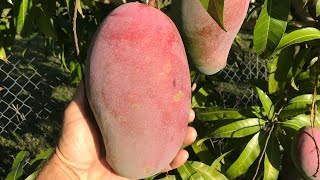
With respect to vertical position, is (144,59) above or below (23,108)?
above

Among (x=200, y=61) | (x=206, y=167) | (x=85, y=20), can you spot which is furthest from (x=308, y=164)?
(x=85, y=20)

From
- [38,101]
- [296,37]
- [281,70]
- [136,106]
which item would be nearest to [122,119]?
[136,106]

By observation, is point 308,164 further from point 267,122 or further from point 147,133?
point 147,133

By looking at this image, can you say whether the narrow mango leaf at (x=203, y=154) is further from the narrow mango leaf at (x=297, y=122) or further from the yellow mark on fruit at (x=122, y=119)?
the yellow mark on fruit at (x=122, y=119)

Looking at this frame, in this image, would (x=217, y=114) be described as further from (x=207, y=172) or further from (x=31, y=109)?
(x=31, y=109)

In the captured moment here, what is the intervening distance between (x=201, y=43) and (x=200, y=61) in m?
0.05

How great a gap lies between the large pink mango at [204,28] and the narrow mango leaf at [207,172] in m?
0.50

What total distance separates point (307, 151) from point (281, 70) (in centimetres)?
31

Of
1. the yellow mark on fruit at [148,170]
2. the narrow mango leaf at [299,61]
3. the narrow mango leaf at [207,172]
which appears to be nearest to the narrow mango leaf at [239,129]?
the narrow mango leaf at [207,172]

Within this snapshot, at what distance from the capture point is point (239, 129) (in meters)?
1.35

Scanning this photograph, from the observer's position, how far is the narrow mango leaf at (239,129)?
4.40 ft

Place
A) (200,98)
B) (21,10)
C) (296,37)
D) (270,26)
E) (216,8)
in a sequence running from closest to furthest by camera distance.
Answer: (216,8), (270,26), (296,37), (21,10), (200,98)

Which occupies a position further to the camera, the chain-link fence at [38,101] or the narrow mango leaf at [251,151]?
the chain-link fence at [38,101]

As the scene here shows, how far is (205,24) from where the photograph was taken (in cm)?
90
